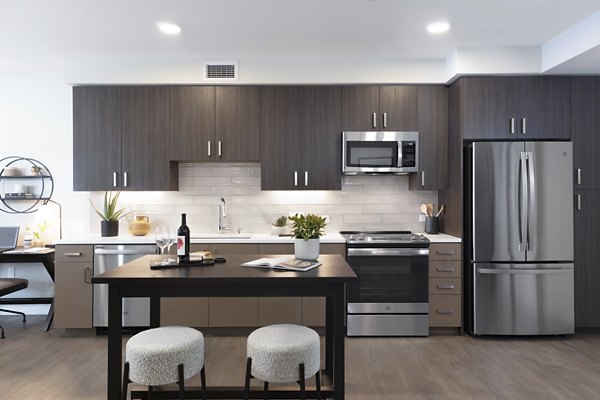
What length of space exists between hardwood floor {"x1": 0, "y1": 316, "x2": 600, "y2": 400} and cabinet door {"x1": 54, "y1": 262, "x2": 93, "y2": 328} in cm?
20

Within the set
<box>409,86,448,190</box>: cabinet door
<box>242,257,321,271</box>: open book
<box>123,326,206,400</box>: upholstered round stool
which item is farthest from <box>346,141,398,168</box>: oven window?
<box>123,326,206,400</box>: upholstered round stool

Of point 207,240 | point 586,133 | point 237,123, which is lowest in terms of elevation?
point 207,240

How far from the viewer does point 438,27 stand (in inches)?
138

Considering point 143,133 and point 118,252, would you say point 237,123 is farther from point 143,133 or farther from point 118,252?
point 118,252

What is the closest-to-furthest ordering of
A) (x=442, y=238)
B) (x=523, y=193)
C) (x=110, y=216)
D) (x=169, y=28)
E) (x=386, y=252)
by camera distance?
(x=169, y=28) < (x=523, y=193) < (x=386, y=252) < (x=442, y=238) < (x=110, y=216)

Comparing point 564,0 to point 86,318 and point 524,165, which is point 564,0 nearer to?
point 524,165

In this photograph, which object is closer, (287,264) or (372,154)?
(287,264)

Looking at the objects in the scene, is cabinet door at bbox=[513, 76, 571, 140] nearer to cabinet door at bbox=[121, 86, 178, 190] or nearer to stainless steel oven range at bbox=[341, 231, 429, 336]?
stainless steel oven range at bbox=[341, 231, 429, 336]

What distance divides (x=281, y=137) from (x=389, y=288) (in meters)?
1.84

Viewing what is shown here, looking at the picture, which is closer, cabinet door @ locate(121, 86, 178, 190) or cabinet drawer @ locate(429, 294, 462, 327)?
cabinet drawer @ locate(429, 294, 462, 327)

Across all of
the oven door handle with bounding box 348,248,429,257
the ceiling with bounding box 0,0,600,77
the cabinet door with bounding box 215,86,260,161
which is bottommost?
the oven door handle with bounding box 348,248,429,257

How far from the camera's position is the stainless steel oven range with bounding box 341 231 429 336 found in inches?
156

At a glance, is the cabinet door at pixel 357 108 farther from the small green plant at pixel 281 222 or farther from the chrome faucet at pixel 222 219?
the chrome faucet at pixel 222 219

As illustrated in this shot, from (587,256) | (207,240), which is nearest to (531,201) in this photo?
(587,256)
